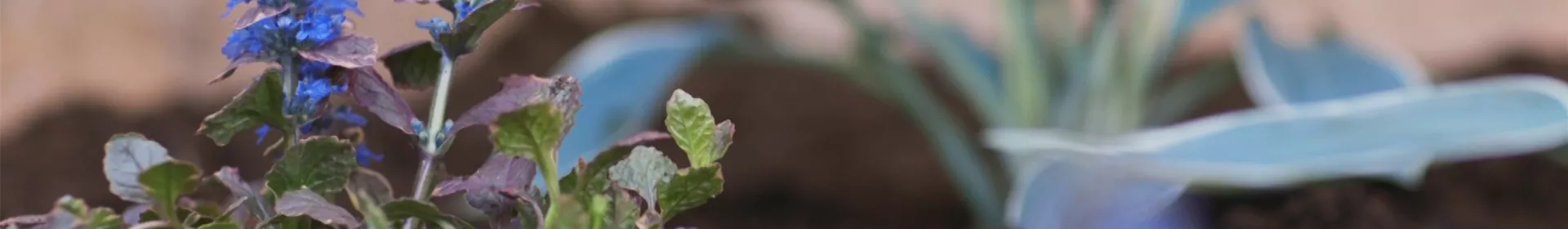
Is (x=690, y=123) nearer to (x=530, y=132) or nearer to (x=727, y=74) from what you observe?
(x=530, y=132)

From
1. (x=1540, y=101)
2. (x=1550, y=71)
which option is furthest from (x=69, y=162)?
(x=1550, y=71)

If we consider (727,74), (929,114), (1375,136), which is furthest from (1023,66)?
(727,74)

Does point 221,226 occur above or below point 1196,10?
below

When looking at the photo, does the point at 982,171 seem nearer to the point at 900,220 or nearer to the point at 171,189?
the point at 900,220

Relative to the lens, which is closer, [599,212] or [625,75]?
[599,212]

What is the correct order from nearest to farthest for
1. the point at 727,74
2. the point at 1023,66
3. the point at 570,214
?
1. the point at 570,214
2. the point at 1023,66
3. the point at 727,74

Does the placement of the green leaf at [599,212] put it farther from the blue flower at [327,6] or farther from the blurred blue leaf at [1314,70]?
the blurred blue leaf at [1314,70]

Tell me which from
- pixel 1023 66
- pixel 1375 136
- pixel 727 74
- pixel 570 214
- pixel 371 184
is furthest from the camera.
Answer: pixel 727 74
